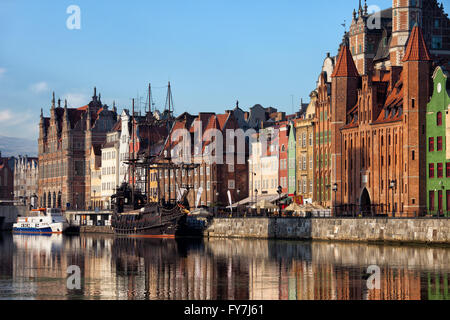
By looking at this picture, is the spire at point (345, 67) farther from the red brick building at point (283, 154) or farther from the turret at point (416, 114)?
the red brick building at point (283, 154)

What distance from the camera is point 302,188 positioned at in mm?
136125

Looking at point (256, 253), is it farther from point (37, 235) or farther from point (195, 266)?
point (37, 235)

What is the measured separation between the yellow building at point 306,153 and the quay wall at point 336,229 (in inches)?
624

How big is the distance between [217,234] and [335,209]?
574 inches

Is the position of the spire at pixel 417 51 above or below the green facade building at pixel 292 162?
above

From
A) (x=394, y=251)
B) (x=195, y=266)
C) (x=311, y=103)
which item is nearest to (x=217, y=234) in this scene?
(x=311, y=103)

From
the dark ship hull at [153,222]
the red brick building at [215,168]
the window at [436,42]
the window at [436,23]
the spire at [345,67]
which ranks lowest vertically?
the dark ship hull at [153,222]

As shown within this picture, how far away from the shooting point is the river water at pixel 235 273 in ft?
179

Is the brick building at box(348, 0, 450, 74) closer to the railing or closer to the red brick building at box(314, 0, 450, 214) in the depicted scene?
the red brick building at box(314, 0, 450, 214)

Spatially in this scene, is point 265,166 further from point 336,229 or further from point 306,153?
point 336,229

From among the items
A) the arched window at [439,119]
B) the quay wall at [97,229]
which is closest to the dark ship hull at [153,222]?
the quay wall at [97,229]

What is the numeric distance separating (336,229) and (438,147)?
43.9 ft

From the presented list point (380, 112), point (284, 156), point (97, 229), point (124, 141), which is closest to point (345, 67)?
point (380, 112)

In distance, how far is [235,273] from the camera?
67688 millimetres
